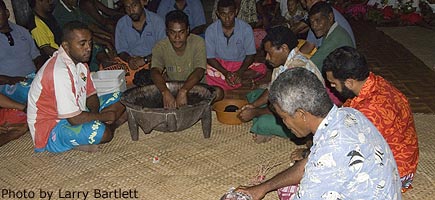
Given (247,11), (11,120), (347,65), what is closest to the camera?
(347,65)

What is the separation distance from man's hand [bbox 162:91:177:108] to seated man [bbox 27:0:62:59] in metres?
1.77

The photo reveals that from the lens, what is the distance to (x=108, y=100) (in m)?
4.01

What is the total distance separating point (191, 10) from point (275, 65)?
2.95 meters

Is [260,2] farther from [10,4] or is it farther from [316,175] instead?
[316,175]

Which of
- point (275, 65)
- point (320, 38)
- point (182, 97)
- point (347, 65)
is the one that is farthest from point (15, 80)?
point (347, 65)

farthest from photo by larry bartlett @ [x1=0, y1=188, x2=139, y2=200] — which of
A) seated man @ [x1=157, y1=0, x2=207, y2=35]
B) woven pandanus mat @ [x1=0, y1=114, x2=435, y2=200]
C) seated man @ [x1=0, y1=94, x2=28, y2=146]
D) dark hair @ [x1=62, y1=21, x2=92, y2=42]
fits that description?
seated man @ [x1=157, y1=0, x2=207, y2=35]

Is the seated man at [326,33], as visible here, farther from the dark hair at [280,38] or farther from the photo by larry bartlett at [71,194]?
the photo by larry bartlett at [71,194]

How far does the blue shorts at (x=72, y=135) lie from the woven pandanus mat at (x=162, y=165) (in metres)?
0.08

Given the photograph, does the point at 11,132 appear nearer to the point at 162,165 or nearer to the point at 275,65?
the point at 162,165

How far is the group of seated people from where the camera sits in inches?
70.8

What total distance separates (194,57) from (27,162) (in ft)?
5.67

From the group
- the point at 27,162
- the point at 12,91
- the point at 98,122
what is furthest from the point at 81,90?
the point at 12,91

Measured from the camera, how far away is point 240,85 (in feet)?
16.5

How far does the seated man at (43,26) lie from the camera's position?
4.75 m
